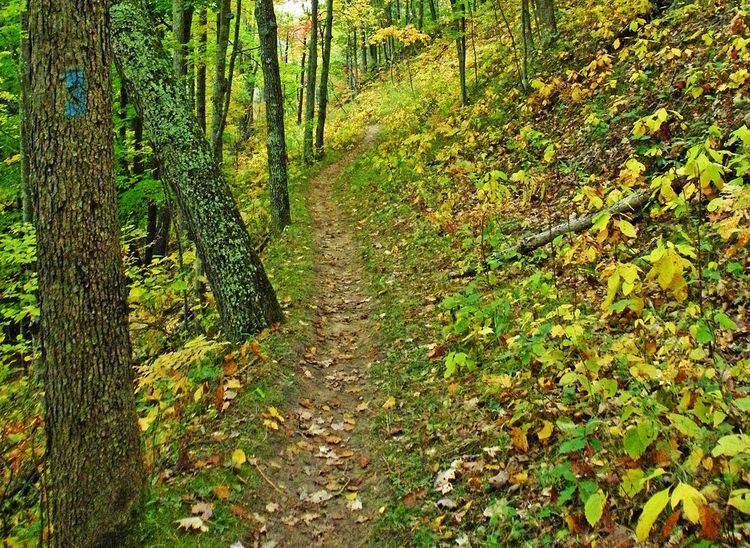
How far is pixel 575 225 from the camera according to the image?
6.78 metres

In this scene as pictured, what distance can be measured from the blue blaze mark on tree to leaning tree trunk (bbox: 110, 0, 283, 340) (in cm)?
326

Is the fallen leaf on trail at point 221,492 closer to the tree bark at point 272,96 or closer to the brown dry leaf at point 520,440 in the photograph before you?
the brown dry leaf at point 520,440

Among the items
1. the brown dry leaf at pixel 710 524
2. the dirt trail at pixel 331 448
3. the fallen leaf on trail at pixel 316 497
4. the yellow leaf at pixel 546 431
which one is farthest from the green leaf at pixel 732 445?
the fallen leaf on trail at pixel 316 497

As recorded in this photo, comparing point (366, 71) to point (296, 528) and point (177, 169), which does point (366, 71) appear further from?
point (296, 528)

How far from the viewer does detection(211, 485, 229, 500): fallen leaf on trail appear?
167 inches

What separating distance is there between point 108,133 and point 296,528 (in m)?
3.47

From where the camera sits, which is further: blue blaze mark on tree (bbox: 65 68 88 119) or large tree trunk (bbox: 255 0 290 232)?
large tree trunk (bbox: 255 0 290 232)

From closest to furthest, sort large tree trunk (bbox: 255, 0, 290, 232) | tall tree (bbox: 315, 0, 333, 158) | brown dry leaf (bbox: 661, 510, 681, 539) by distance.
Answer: brown dry leaf (bbox: 661, 510, 681, 539) < large tree trunk (bbox: 255, 0, 290, 232) < tall tree (bbox: 315, 0, 333, 158)

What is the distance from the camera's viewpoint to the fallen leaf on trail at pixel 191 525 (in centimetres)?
386

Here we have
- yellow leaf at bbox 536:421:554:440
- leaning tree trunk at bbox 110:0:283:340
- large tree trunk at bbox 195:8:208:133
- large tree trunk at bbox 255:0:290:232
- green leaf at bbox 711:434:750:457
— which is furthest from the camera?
large tree trunk at bbox 195:8:208:133

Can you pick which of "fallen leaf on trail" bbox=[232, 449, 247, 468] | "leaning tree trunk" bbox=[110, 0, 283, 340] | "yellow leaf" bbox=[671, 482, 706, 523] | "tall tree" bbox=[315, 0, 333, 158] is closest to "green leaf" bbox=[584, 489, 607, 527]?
"yellow leaf" bbox=[671, 482, 706, 523]

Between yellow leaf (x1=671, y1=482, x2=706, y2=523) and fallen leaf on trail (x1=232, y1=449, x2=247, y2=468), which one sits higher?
yellow leaf (x1=671, y1=482, x2=706, y2=523)

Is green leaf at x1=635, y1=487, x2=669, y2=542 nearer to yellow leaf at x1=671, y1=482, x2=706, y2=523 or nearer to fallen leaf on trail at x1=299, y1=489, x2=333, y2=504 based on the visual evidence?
yellow leaf at x1=671, y1=482, x2=706, y2=523

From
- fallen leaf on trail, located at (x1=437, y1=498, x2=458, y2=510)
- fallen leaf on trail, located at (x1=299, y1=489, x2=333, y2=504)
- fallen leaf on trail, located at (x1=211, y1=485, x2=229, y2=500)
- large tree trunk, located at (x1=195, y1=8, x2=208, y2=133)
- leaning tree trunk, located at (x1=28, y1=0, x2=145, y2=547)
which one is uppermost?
large tree trunk, located at (x1=195, y1=8, x2=208, y2=133)
